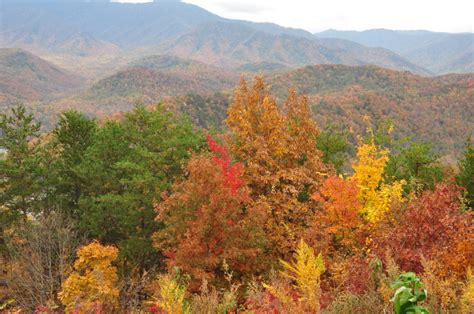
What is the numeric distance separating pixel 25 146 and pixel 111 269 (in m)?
8.69

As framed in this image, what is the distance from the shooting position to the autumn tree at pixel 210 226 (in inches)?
540

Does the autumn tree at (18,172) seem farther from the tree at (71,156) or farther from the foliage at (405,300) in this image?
the foliage at (405,300)

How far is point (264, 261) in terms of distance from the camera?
15.7 meters

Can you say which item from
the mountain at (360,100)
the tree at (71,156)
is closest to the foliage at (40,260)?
the tree at (71,156)

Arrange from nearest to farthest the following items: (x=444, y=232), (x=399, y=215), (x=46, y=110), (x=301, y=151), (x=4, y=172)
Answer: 1. (x=444, y=232)
2. (x=399, y=215)
3. (x=301, y=151)
4. (x=4, y=172)
5. (x=46, y=110)

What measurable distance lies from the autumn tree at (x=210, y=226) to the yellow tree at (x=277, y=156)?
5.53 feet

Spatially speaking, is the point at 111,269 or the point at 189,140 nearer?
the point at 111,269

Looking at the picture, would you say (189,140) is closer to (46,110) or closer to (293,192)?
(293,192)

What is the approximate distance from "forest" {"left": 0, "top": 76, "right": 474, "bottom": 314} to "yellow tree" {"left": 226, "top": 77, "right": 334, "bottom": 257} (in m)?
0.08

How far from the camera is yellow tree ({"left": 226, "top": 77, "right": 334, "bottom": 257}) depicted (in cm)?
1702

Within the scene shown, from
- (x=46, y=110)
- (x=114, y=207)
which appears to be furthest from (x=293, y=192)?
(x=46, y=110)

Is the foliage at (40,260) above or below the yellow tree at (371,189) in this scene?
below

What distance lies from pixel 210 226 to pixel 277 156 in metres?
5.54

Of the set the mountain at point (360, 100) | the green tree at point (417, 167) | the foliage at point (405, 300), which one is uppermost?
the foliage at point (405, 300)
